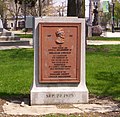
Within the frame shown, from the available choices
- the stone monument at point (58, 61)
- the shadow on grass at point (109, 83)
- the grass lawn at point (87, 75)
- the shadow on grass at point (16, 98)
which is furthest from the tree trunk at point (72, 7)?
the stone monument at point (58, 61)

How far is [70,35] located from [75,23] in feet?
0.78

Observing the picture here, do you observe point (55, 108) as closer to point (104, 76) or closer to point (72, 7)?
point (104, 76)

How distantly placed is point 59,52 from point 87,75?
414 centimetres

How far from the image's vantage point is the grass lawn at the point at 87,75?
9.70m

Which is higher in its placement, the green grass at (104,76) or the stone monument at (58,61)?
the stone monument at (58,61)

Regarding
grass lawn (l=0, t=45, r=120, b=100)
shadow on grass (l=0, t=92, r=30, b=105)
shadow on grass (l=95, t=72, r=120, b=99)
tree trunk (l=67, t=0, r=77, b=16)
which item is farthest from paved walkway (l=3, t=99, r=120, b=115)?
tree trunk (l=67, t=0, r=77, b=16)

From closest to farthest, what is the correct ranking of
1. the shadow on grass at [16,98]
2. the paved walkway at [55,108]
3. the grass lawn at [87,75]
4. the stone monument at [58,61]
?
1. the paved walkway at [55,108]
2. the stone monument at [58,61]
3. the shadow on grass at [16,98]
4. the grass lawn at [87,75]

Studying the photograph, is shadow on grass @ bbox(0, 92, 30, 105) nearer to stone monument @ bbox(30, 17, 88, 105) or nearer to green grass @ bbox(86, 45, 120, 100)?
stone monument @ bbox(30, 17, 88, 105)

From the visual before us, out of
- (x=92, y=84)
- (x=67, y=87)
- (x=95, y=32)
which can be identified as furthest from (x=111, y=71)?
(x=95, y=32)

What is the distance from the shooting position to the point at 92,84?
10633mm

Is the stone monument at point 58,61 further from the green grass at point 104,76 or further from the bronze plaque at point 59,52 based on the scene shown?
the green grass at point 104,76

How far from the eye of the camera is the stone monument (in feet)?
25.9

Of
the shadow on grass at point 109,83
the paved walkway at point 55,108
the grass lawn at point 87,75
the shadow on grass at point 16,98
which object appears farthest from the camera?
the grass lawn at point 87,75

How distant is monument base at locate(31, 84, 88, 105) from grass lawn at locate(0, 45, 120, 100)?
1039 mm
